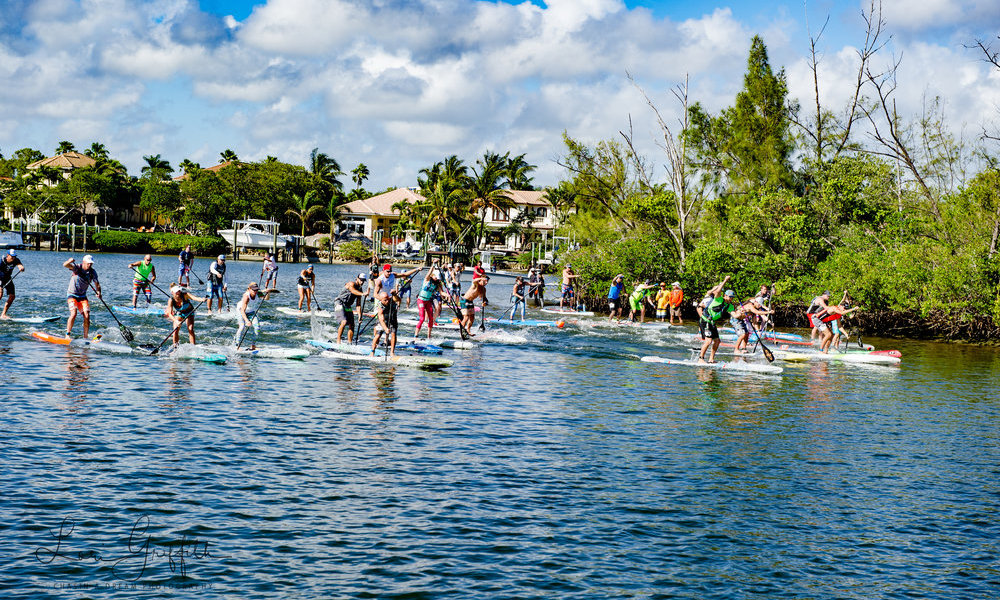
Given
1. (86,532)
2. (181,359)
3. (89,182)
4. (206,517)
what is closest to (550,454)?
(206,517)

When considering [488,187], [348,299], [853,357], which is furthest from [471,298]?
→ [488,187]

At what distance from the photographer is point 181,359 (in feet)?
77.3

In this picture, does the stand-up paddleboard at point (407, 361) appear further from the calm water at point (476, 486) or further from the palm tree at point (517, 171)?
the palm tree at point (517, 171)

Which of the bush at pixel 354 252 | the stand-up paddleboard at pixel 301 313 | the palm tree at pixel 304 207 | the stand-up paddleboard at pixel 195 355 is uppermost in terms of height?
the palm tree at pixel 304 207

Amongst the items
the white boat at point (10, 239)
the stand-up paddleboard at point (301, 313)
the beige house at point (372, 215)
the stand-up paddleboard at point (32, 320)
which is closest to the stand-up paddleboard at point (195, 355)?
the stand-up paddleboard at point (32, 320)

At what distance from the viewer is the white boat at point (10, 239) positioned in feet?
310

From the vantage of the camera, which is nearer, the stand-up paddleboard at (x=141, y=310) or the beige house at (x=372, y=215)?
the stand-up paddleboard at (x=141, y=310)

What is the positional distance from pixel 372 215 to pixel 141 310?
92483 millimetres

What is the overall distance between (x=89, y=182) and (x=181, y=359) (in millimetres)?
91261

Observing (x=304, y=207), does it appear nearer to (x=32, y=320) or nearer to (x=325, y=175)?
(x=325, y=175)

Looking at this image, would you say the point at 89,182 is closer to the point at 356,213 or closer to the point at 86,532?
the point at 356,213

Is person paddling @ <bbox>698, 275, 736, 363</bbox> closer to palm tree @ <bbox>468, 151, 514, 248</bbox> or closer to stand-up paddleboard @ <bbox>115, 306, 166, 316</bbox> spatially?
stand-up paddleboard @ <bbox>115, 306, 166, 316</bbox>

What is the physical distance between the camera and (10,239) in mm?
95188

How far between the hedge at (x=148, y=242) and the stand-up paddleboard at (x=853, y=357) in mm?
82981
